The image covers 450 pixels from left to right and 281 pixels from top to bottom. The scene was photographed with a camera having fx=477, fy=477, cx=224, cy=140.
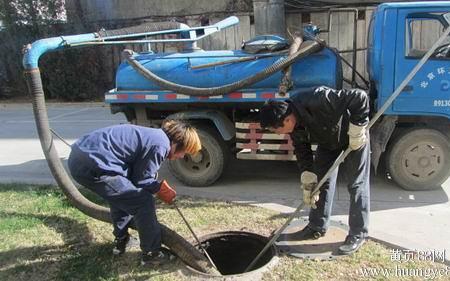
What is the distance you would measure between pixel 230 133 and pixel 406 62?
2225 mm

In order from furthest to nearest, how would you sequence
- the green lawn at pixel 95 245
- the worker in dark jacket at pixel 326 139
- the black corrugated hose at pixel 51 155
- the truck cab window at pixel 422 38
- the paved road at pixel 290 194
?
1. the truck cab window at pixel 422 38
2. the black corrugated hose at pixel 51 155
3. the paved road at pixel 290 194
4. the green lawn at pixel 95 245
5. the worker in dark jacket at pixel 326 139

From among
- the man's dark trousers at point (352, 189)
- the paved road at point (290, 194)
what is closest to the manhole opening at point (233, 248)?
the man's dark trousers at point (352, 189)

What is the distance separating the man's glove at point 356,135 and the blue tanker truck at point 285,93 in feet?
6.16

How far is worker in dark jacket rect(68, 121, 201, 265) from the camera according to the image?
3.56 meters

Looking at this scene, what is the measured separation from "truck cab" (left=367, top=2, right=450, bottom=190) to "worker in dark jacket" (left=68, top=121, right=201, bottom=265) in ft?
9.26

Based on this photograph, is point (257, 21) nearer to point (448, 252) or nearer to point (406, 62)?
point (406, 62)

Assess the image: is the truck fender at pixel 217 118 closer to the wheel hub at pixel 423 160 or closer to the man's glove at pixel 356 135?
the wheel hub at pixel 423 160

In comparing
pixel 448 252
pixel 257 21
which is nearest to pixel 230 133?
pixel 448 252

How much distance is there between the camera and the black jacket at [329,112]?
145 inches

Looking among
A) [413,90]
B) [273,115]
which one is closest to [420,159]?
[413,90]

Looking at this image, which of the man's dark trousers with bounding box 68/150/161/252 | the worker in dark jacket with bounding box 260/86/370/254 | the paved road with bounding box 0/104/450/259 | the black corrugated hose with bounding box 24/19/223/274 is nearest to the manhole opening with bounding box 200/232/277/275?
the worker in dark jacket with bounding box 260/86/370/254

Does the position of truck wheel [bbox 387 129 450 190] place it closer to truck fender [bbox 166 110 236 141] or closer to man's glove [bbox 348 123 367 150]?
truck fender [bbox 166 110 236 141]

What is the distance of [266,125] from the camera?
357 centimetres

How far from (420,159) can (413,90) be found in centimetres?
82
